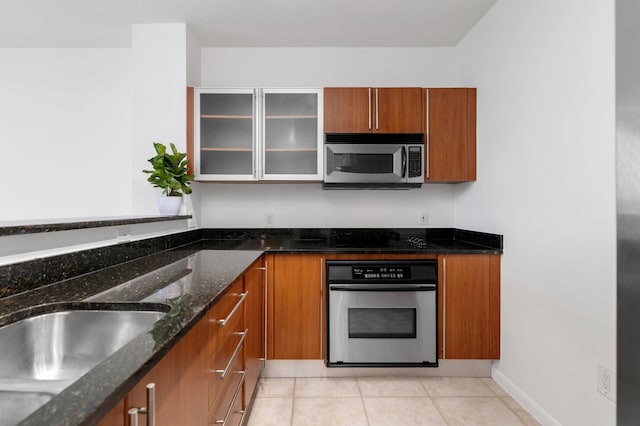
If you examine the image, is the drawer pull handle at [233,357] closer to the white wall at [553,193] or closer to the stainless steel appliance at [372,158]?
the stainless steel appliance at [372,158]

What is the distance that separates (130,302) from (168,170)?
59.4 inches

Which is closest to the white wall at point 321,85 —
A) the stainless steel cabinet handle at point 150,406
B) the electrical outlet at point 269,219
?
the electrical outlet at point 269,219

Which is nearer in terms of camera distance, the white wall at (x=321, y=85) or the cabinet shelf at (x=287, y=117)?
the cabinet shelf at (x=287, y=117)

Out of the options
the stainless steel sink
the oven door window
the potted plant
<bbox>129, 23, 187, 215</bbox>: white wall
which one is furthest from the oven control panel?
<bbox>129, 23, 187, 215</bbox>: white wall

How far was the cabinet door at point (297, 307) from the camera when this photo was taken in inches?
90.4

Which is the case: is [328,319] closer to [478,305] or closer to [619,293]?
[478,305]

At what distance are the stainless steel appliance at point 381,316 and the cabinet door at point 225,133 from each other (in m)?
Result: 1.06

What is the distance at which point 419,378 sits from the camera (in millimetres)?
2357

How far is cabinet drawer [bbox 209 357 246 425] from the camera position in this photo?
120 centimetres

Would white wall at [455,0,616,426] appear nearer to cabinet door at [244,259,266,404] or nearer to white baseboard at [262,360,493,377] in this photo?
white baseboard at [262,360,493,377]

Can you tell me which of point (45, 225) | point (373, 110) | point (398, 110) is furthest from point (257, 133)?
point (45, 225)

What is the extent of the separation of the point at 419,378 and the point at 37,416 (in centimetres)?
237

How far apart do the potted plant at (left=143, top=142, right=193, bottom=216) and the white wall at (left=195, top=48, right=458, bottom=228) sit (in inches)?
19.7

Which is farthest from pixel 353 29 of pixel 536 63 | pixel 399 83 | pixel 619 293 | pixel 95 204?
pixel 95 204
